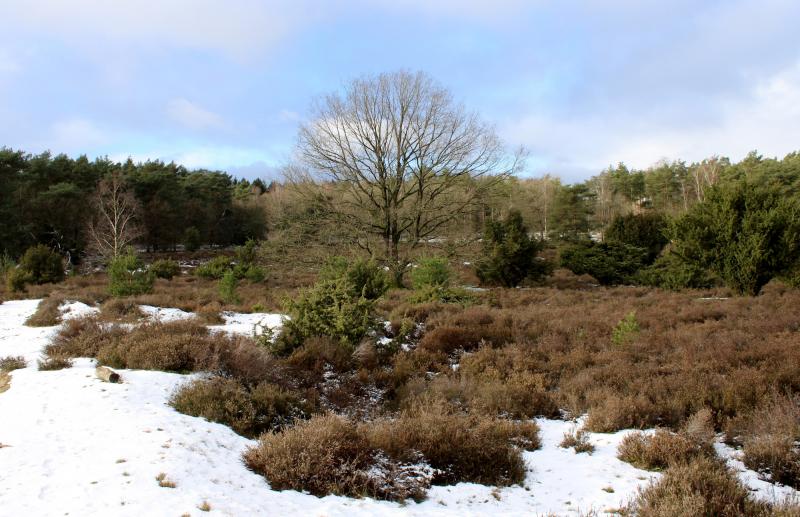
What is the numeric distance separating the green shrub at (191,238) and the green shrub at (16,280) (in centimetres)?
2499

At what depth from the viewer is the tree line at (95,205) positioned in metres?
Answer: 30.2

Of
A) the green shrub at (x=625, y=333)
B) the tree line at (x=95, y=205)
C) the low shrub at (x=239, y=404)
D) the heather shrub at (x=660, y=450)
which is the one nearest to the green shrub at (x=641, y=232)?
the green shrub at (x=625, y=333)

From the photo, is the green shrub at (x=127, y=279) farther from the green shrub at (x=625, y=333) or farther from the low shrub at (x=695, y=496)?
the low shrub at (x=695, y=496)

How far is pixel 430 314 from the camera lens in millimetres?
11664

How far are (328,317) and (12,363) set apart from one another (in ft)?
15.5

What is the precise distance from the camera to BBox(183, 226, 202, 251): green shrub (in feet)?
141

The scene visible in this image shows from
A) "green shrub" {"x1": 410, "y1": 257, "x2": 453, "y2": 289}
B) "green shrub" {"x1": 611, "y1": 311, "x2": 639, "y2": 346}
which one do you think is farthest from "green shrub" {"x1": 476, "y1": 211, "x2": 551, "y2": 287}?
"green shrub" {"x1": 611, "y1": 311, "x2": 639, "y2": 346}

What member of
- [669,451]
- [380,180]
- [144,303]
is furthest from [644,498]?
[380,180]

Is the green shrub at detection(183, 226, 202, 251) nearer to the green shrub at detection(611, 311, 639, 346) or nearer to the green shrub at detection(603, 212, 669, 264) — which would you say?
the green shrub at detection(603, 212, 669, 264)

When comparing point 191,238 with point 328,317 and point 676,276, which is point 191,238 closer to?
point 328,317

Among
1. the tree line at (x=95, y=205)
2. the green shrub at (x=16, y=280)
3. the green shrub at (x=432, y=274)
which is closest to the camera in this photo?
the green shrub at (x=432, y=274)

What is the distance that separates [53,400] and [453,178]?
59.0 ft

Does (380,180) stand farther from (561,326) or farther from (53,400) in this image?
(53,400)

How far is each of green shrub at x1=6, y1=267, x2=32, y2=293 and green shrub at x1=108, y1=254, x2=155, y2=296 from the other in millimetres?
5162
